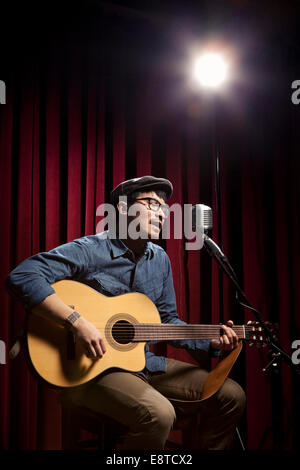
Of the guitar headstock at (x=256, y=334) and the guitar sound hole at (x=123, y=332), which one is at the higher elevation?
the guitar sound hole at (x=123, y=332)

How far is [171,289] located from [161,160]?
108cm

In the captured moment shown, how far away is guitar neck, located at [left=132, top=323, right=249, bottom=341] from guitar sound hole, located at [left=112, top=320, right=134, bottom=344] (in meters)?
0.02

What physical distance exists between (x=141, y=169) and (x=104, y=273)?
40.5 inches

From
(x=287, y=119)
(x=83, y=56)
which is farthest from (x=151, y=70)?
(x=287, y=119)

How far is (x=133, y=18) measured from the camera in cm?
300

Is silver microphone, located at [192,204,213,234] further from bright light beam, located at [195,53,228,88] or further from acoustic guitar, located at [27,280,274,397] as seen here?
bright light beam, located at [195,53,228,88]

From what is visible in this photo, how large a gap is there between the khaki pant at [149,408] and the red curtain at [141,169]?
1.31 ft

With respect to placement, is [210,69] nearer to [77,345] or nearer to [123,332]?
[123,332]

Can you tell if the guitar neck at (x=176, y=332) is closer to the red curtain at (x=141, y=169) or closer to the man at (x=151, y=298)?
the man at (x=151, y=298)

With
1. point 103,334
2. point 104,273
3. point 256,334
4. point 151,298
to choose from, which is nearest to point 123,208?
point 104,273

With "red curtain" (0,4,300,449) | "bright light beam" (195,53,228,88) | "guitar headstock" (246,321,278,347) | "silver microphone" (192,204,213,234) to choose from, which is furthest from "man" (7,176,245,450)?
"bright light beam" (195,53,228,88)

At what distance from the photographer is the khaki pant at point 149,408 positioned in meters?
1.63

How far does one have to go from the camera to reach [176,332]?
199 cm

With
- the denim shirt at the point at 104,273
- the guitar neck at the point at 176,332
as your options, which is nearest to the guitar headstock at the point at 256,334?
the guitar neck at the point at 176,332
